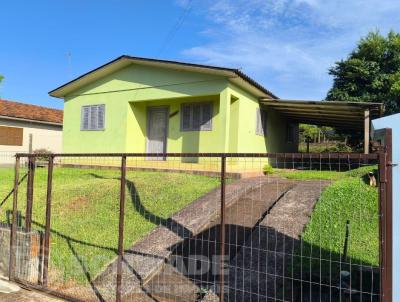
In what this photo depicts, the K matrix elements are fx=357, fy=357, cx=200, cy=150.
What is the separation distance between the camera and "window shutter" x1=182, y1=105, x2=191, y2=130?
45.8 ft

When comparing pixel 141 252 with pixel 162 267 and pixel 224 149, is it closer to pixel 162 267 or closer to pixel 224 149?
pixel 162 267

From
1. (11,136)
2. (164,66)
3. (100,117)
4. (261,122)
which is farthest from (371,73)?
(11,136)

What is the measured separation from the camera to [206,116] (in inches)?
528

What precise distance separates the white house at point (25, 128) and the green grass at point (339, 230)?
726 inches

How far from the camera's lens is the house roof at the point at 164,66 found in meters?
11.8

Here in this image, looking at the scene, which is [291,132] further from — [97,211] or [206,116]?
[97,211]

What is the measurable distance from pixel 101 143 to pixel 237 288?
38.7 ft

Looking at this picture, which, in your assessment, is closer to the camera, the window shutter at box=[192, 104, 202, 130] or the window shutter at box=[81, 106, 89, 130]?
the window shutter at box=[192, 104, 202, 130]

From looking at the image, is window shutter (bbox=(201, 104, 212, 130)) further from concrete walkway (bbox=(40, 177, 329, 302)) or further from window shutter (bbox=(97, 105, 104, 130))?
concrete walkway (bbox=(40, 177, 329, 302))

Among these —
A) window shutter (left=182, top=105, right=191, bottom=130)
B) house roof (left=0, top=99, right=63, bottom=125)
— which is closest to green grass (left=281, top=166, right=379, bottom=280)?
window shutter (left=182, top=105, right=191, bottom=130)

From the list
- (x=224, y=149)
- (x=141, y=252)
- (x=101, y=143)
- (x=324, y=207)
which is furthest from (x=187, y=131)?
(x=141, y=252)

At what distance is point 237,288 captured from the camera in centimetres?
458

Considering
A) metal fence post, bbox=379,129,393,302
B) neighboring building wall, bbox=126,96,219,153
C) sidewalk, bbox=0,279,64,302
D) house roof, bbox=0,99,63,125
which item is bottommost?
sidewalk, bbox=0,279,64,302

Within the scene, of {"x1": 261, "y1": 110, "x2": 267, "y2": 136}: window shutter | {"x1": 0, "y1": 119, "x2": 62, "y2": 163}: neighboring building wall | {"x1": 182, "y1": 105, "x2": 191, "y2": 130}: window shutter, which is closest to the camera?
{"x1": 182, "y1": 105, "x2": 191, "y2": 130}: window shutter
